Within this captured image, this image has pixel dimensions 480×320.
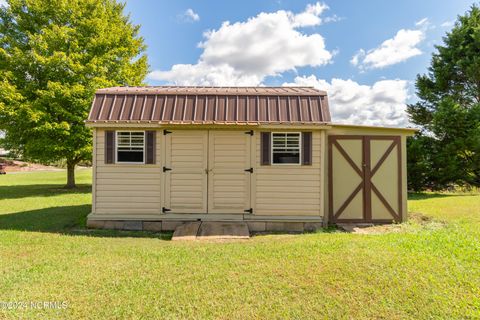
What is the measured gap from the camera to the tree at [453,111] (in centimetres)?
1291

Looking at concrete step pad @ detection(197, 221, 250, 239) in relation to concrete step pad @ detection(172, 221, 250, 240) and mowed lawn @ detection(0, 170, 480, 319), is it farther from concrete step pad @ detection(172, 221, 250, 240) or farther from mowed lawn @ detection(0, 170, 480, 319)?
mowed lawn @ detection(0, 170, 480, 319)

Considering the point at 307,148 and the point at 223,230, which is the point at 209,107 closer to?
the point at 307,148

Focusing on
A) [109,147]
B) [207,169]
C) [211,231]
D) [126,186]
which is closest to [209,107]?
[207,169]

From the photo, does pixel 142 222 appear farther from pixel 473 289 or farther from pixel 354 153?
pixel 473 289

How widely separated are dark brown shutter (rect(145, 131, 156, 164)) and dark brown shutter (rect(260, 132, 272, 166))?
2804 millimetres

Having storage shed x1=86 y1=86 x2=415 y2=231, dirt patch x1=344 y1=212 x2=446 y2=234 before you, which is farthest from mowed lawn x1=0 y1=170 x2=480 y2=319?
storage shed x1=86 y1=86 x2=415 y2=231

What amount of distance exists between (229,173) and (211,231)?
1.53 m

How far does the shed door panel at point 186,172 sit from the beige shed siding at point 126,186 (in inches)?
11.3

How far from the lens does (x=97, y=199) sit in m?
6.59

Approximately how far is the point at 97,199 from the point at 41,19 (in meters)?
12.4

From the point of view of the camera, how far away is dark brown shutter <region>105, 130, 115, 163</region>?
6.58 m

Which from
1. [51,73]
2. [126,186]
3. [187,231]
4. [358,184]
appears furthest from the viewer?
[51,73]

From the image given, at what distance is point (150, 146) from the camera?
6617 millimetres

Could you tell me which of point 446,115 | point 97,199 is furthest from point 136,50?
point 446,115
